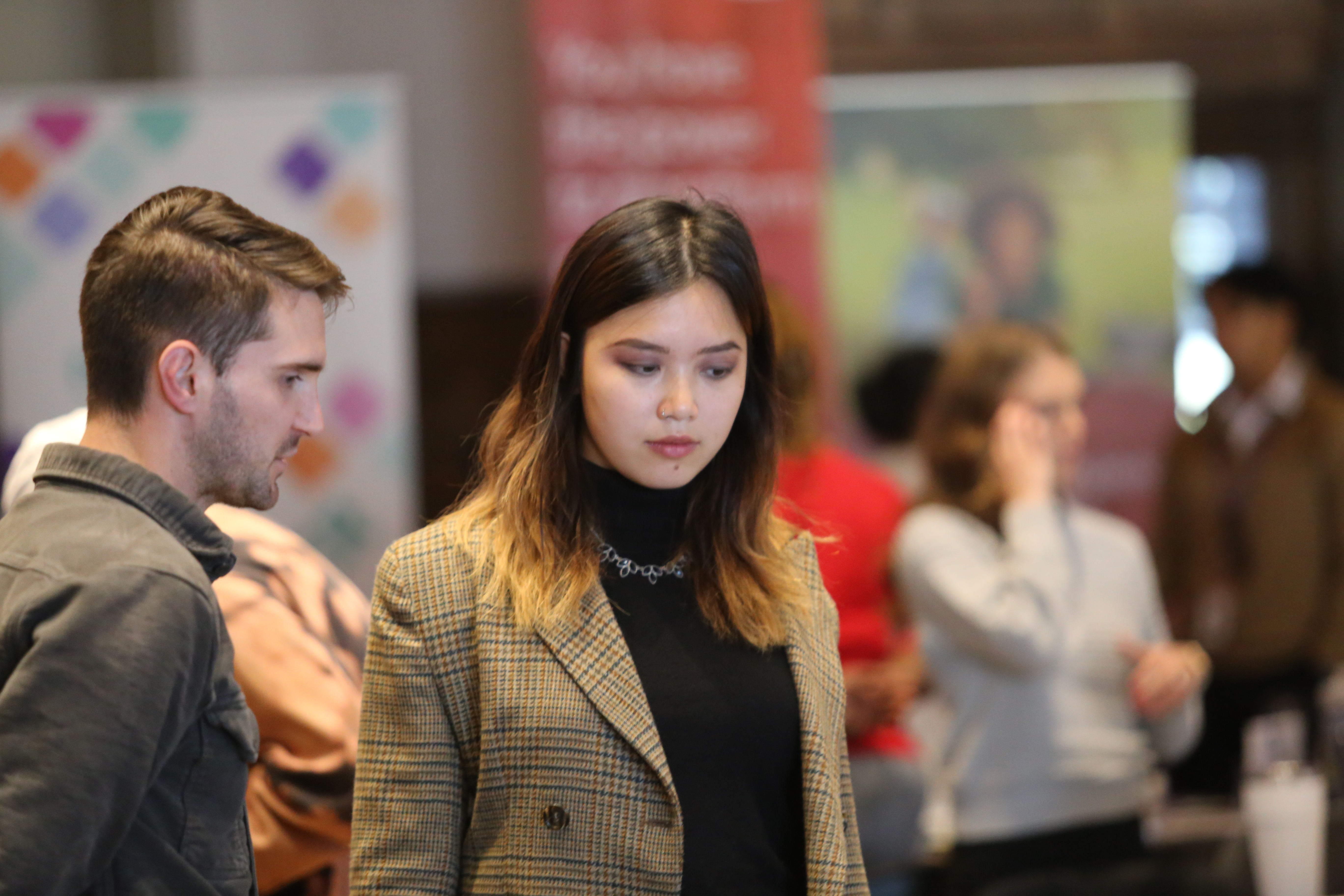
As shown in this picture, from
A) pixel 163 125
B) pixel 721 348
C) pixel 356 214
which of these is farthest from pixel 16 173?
pixel 721 348

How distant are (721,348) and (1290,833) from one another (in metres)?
1.07

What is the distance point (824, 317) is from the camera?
171 inches

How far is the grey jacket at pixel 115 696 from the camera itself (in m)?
1.00

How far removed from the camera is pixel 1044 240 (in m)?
4.72

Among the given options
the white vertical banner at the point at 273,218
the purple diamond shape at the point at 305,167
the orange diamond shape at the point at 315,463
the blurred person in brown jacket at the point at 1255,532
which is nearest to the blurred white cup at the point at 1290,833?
the blurred person in brown jacket at the point at 1255,532

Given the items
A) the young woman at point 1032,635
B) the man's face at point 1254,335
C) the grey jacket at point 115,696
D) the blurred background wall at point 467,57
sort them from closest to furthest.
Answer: the grey jacket at point 115,696 → the young woman at point 1032,635 → the man's face at point 1254,335 → the blurred background wall at point 467,57

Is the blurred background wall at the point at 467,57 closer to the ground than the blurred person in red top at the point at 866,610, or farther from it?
farther from it

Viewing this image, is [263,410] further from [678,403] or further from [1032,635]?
[1032,635]

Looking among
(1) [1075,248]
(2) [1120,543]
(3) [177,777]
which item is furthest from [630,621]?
(1) [1075,248]

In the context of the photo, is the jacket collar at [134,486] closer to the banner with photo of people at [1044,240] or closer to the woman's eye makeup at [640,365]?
the woman's eye makeup at [640,365]

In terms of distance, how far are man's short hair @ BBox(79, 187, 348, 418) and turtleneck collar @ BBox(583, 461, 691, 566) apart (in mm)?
415

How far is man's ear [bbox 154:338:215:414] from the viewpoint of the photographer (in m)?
1.16

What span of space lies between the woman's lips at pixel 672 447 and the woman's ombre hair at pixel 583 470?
0.10 m

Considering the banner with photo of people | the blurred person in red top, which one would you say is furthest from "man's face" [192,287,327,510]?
the banner with photo of people
